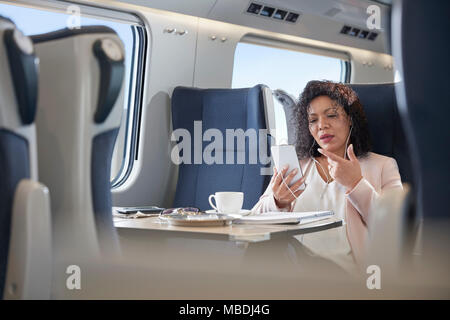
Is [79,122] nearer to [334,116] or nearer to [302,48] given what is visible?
[334,116]

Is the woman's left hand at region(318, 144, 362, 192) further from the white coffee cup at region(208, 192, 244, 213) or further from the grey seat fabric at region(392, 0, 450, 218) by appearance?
the grey seat fabric at region(392, 0, 450, 218)

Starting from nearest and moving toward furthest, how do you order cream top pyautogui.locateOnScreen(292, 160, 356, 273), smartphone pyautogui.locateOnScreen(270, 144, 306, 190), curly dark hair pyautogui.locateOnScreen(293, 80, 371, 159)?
smartphone pyautogui.locateOnScreen(270, 144, 306, 190), cream top pyautogui.locateOnScreen(292, 160, 356, 273), curly dark hair pyautogui.locateOnScreen(293, 80, 371, 159)

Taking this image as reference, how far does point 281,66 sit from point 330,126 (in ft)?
8.86

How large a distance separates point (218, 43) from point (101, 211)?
3.01 metres

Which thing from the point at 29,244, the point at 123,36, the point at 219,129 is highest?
the point at 123,36

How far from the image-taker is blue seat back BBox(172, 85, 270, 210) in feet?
9.55

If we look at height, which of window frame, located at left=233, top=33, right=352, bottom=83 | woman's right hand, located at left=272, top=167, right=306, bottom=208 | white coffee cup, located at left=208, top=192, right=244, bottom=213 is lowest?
white coffee cup, located at left=208, top=192, right=244, bottom=213

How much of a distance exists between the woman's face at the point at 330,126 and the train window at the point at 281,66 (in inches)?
75.8

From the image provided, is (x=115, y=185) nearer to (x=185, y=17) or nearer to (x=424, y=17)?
(x=185, y=17)

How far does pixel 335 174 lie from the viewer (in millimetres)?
1664

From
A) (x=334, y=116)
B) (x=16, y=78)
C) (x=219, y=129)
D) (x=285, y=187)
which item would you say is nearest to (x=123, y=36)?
(x=219, y=129)

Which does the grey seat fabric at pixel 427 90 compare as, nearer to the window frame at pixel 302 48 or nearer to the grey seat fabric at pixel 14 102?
the grey seat fabric at pixel 14 102

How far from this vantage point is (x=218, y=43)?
372 cm

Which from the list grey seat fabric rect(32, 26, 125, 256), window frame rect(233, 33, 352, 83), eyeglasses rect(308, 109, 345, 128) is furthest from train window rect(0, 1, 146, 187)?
grey seat fabric rect(32, 26, 125, 256)
